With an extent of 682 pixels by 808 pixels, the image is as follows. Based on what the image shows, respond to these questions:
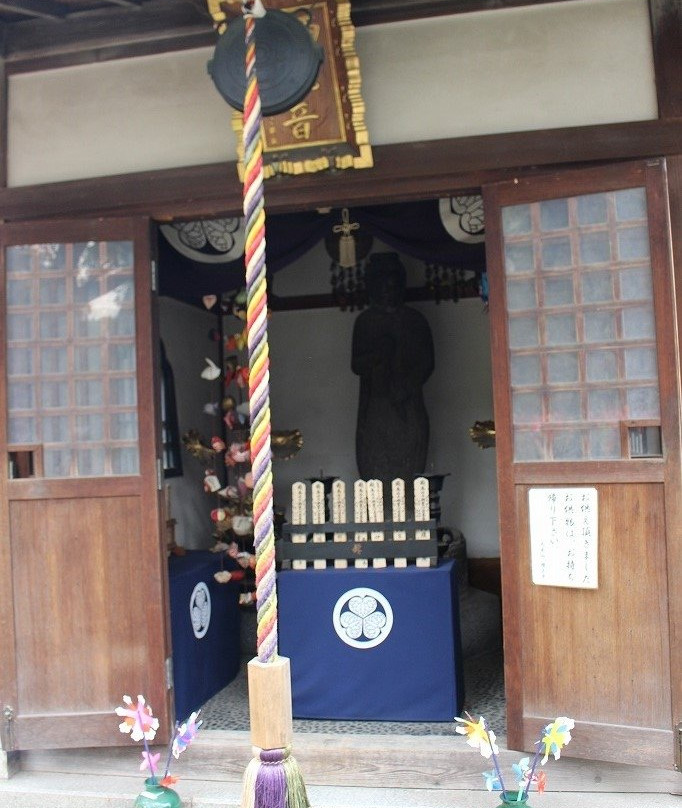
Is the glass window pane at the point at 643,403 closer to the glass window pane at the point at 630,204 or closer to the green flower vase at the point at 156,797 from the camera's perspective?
the glass window pane at the point at 630,204

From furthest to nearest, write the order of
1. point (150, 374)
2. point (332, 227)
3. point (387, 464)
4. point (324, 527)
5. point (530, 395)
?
point (387, 464) → point (332, 227) → point (324, 527) → point (150, 374) → point (530, 395)

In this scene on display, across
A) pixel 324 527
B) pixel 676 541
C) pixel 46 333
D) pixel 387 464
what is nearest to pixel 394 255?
pixel 387 464

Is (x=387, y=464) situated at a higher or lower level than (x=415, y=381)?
lower

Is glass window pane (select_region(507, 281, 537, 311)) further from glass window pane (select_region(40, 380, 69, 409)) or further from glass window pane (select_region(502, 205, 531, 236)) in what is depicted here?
glass window pane (select_region(40, 380, 69, 409))

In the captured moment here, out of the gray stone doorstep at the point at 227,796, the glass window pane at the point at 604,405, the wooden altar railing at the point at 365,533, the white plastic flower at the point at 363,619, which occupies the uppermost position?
the glass window pane at the point at 604,405

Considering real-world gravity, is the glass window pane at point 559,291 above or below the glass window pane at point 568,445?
above

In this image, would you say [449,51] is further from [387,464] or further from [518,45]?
[387,464]

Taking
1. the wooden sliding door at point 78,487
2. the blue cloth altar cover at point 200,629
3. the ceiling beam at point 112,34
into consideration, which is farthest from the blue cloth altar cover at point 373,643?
the ceiling beam at point 112,34

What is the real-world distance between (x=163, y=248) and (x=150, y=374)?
64.6 inches

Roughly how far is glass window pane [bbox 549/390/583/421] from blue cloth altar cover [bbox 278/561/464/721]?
1.18 metres

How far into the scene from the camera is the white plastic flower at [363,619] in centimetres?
460

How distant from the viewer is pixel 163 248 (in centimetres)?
561

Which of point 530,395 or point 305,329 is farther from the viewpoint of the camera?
point 305,329

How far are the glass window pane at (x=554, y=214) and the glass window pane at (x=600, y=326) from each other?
1.38 feet
